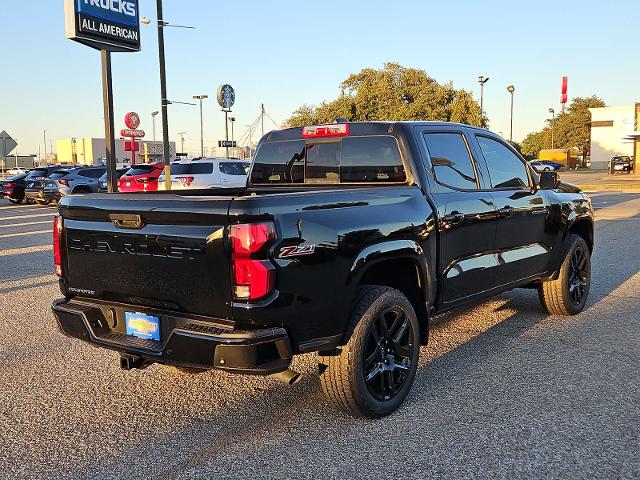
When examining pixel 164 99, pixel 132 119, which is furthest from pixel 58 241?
pixel 132 119

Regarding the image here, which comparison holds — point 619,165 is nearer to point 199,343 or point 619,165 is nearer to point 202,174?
point 202,174

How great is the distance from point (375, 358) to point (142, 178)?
60.8 feet

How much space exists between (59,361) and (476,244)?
3470 millimetres

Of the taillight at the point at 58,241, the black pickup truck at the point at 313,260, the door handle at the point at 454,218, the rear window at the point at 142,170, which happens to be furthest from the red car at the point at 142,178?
the door handle at the point at 454,218

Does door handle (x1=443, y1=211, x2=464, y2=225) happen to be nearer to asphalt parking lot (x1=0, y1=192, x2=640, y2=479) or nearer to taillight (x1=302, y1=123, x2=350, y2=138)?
taillight (x1=302, y1=123, x2=350, y2=138)

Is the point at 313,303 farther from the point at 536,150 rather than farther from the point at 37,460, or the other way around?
the point at 536,150

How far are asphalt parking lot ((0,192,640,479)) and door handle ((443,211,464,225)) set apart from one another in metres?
1.13

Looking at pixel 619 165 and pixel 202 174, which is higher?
pixel 202 174

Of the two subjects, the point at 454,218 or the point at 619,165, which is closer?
the point at 454,218

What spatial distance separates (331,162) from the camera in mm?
5043

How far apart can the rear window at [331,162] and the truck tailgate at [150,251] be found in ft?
5.34

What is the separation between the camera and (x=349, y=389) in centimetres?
374

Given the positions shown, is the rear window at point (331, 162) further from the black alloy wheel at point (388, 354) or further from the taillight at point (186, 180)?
the taillight at point (186, 180)

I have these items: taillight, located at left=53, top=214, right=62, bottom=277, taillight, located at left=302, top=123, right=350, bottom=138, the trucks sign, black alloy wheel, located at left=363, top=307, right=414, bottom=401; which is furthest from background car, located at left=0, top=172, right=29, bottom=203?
black alloy wheel, located at left=363, top=307, right=414, bottom=401
